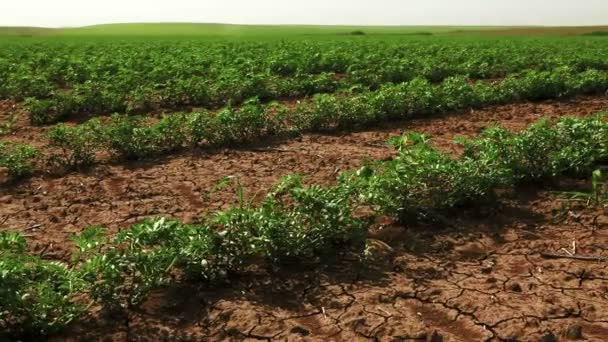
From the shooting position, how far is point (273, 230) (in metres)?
3.99

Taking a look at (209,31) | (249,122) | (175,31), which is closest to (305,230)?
(249,122)

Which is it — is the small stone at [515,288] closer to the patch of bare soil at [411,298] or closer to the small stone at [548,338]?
the patch of bare soil at [411,298]

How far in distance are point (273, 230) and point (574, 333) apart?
195 centimetres

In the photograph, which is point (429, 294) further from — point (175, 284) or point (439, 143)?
point (439, 143)

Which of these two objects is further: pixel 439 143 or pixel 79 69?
pixel 79 69

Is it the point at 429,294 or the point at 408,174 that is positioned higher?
the point at 408,174

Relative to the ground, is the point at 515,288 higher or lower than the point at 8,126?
lower

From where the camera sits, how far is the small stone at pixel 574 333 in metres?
3.23

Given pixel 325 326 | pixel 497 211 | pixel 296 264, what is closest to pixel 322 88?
pixel 497 211

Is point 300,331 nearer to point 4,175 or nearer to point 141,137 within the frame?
point 141,137

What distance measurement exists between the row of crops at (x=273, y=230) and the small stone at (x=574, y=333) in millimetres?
1607

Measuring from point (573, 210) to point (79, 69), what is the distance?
1235cm

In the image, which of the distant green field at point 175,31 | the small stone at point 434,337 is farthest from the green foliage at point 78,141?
the distant green field at point 175,31

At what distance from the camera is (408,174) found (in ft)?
15.6
